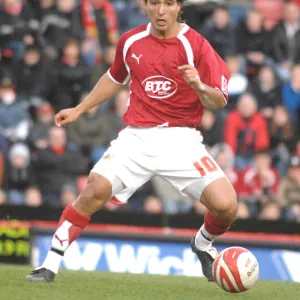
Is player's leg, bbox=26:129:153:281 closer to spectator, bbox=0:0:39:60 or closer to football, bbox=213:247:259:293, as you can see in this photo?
football, bbox=213:247:259:293

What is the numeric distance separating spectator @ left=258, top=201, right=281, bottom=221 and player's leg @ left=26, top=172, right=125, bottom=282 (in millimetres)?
5938

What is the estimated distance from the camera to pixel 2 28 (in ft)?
53.1

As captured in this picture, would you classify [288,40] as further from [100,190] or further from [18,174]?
[100,190]

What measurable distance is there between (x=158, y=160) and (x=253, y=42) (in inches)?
329

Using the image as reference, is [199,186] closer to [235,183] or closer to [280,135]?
[235,183]

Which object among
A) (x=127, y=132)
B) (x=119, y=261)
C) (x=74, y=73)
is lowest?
(x=119, y=261)

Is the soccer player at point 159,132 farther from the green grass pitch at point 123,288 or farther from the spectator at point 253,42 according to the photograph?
the spectator at point 253,42

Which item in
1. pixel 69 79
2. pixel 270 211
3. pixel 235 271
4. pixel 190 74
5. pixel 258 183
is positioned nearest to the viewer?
pixel 190 74

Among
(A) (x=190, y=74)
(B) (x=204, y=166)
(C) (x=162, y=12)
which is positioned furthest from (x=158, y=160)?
(C) (x=162, y=12)

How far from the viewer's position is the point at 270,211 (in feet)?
47.0

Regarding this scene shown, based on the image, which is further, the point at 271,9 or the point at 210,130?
the point at 271,9

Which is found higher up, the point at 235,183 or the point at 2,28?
the point at 2,28

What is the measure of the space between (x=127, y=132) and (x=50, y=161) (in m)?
6.10

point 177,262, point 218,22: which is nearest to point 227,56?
point 218,22
